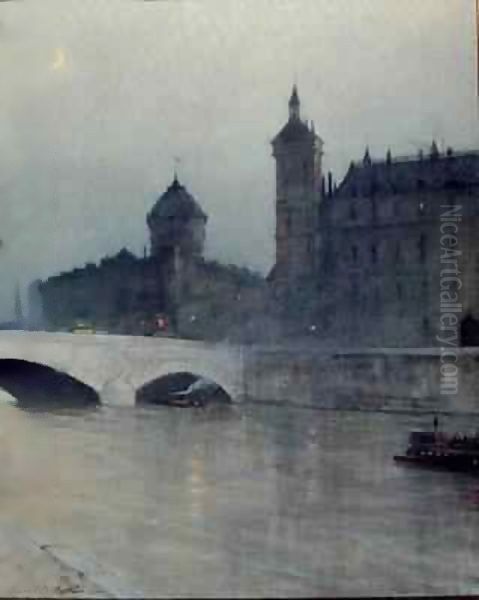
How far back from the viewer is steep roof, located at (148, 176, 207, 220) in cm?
259

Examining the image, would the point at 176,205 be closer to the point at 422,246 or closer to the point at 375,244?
the point at 375,244

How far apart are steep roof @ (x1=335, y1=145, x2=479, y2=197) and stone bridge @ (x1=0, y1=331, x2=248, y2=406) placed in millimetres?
575

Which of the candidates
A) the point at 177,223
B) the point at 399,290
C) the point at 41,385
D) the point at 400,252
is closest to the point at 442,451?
the point at 399,290

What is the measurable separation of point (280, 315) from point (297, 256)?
→ 0.57 feet

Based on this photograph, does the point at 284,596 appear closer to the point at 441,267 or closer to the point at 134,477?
the point at 134,477

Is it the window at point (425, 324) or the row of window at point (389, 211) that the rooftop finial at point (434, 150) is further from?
the window at point (425, 324)

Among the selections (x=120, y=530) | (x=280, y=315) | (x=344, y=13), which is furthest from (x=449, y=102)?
(x=120, y=530)

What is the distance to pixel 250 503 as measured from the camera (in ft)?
8.18

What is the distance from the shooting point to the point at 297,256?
8.69ft

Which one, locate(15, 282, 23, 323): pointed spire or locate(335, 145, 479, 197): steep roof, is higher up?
locate(335, 145, 479, 197): steep roof

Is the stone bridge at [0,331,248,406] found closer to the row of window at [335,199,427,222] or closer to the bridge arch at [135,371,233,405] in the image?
the bridge arch at [135,371,233,405]

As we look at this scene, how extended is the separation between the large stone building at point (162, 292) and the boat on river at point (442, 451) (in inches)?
22.2

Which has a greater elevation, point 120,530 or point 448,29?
point 448,29

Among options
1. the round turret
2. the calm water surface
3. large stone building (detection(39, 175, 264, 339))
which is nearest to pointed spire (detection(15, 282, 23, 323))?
large stone building (detection(39, 175, 264, 339))
